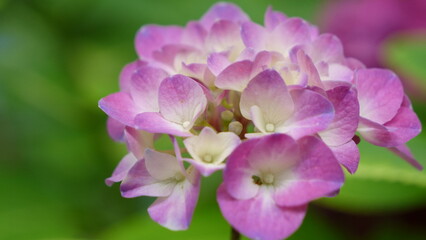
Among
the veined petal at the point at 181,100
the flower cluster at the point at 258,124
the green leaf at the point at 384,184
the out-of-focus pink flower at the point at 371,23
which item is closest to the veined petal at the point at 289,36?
the flower cluster at the point at 258,124

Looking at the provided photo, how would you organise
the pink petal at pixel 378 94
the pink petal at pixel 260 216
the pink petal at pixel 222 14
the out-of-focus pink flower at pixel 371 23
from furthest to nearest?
1. the out-of-focus pink flower at pixel 371 23
2. the pink petal at pixel 222 14
3. the pink petal at pixel 378 94
4. the pink petal at pixel 260 216

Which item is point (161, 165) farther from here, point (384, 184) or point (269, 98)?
point (384, 184)

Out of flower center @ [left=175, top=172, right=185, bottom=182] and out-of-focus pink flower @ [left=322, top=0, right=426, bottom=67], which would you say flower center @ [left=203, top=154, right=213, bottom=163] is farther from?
out-of-focus pink flower @ [left=322, top=0, right=426, bottom=67]

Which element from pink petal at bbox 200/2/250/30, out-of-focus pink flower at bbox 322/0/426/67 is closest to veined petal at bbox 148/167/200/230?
pink petal at bbox 200/2/250/30

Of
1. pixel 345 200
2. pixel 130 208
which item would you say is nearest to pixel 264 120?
pixel 345 200

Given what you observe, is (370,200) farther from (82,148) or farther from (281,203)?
(82,148)

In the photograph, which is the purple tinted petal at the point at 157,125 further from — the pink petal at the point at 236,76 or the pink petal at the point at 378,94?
the pink petal at the point at 378,94

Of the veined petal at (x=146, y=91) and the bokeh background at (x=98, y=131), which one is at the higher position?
the veined petal at (x=146, y=91)
